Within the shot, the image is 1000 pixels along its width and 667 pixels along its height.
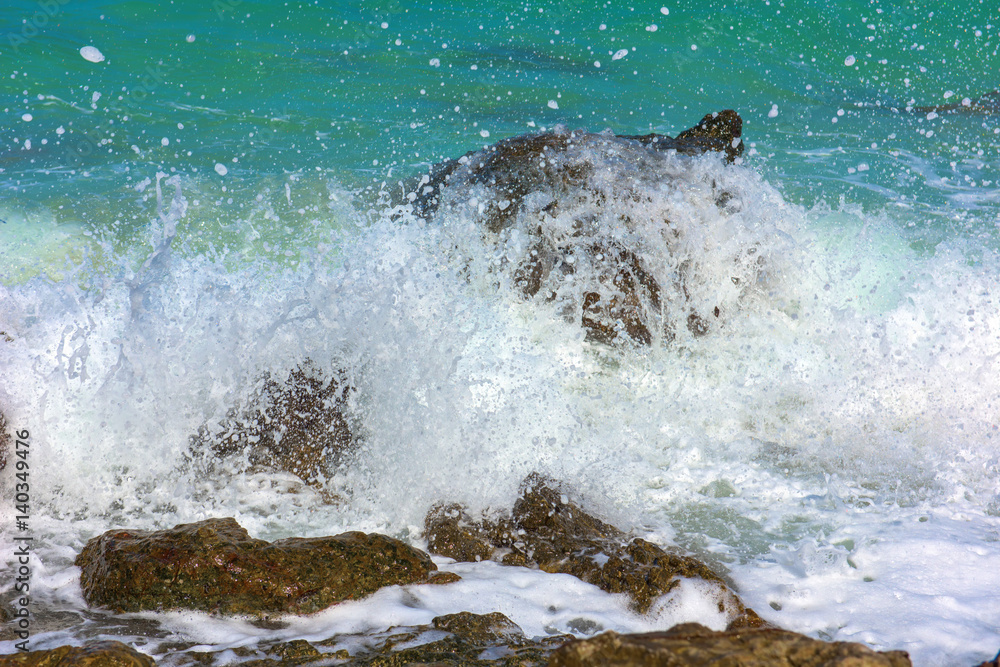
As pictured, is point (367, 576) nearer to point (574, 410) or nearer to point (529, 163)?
point (574, 410)

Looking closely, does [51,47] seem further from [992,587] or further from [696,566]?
[992,587]

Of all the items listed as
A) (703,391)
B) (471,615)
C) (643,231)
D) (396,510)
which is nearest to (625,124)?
(643,231)

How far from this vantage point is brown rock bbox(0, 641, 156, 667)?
6.54ft

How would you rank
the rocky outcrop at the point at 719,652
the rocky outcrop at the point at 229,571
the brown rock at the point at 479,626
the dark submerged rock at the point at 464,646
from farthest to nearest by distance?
the rocky outcrop at the point at 229,571 → the brown rock at the point at 479,626 → the dark submerged rock at the point at 464,646 → the rocky outcrop at the point at 719,652

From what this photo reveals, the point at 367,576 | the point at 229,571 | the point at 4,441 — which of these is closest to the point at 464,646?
the point at 367,576

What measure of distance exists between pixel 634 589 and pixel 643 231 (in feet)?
9.18

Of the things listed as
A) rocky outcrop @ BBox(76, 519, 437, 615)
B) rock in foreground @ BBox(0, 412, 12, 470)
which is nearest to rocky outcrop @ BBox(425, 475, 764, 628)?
rocky outcrop @ BBox(76, 519, 437, 615)

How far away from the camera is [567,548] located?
327cm

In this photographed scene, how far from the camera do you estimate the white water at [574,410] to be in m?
3.13

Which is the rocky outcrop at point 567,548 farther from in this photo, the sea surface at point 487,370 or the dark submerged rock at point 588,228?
the dark submerged rock at point 588,228

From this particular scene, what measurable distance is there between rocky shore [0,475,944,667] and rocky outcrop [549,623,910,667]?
0.04 metres

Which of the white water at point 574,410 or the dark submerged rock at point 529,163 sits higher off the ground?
the dark submerged rock at point 529,163

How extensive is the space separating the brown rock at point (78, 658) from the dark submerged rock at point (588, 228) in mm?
3423

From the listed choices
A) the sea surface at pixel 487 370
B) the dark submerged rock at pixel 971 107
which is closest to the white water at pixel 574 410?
the sea surface at pixel 487 370
